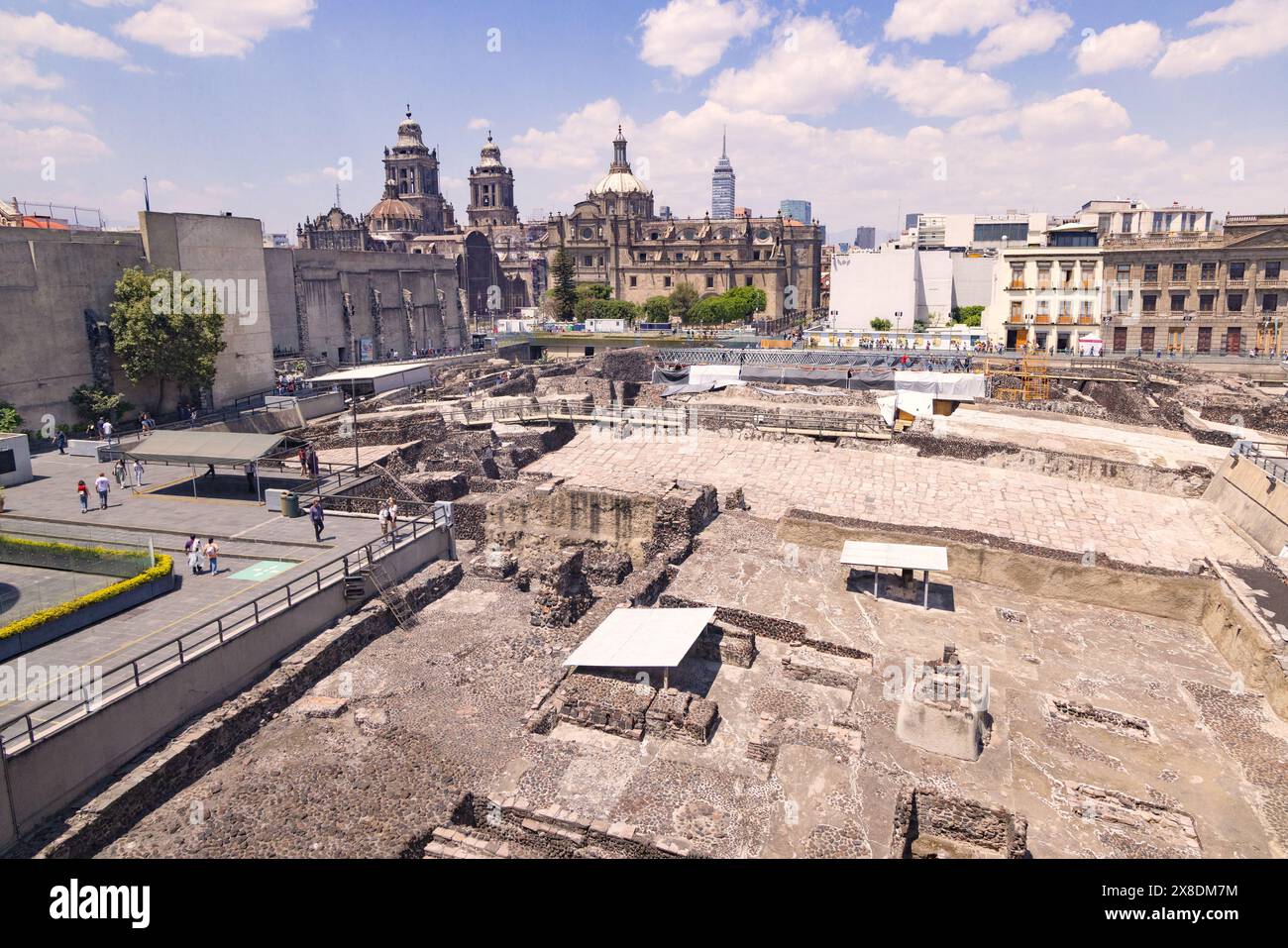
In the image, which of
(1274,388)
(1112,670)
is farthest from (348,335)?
(1274,388)

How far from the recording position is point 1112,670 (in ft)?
51.0

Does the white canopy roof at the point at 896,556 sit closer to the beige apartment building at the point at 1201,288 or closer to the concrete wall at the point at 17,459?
the concrete wall at the point at 17,459

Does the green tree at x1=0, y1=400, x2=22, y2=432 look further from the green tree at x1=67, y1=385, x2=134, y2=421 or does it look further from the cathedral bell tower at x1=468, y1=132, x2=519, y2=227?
the cathedral bell tower at x1=468, y1=132, x2=519, y2=227

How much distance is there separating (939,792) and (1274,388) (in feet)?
145

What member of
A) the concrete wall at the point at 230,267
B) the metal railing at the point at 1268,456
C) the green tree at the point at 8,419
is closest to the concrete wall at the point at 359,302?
the concrete wall at the point at 230,267

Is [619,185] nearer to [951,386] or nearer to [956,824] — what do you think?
[951,386]

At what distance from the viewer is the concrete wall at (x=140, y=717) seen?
406 inches

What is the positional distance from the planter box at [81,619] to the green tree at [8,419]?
14.7 m

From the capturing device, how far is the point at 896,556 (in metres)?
18.2

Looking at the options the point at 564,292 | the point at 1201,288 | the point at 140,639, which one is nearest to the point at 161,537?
the point at 140,639

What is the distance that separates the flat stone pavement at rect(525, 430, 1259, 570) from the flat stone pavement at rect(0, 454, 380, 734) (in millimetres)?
9796

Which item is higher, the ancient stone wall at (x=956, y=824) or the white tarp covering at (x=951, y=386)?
the white tarp covering at (x=951, y=386)

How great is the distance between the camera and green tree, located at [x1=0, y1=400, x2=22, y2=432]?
2583cm

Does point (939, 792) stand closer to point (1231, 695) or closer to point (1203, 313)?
point (1231, 695)
